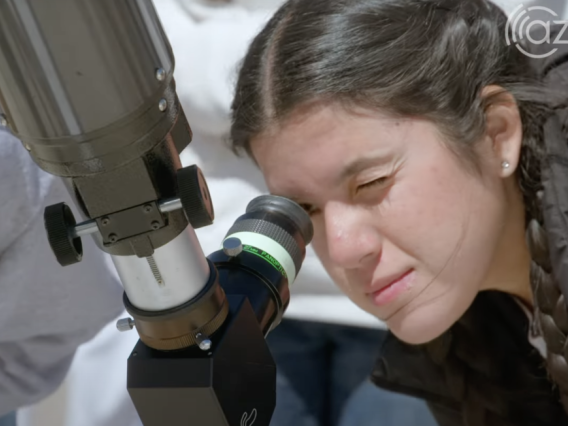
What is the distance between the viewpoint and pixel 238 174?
128 cm

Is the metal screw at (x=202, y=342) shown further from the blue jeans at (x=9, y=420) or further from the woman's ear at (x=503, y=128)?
the blue jeans at (x=9, y=420)

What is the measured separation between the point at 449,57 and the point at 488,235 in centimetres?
19

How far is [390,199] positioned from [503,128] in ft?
0.54

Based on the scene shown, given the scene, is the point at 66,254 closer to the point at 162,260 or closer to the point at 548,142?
the point at 162,260

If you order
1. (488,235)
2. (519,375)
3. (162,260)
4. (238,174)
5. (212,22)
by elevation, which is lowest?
(519,375)

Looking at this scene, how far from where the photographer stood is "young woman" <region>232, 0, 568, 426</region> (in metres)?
0.72

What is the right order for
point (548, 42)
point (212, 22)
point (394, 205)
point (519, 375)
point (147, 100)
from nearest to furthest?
1. point (147, 100)
2. point (394, 205)
3. point (548, 42)
4. point (519, 375)
5. point (212, 22)

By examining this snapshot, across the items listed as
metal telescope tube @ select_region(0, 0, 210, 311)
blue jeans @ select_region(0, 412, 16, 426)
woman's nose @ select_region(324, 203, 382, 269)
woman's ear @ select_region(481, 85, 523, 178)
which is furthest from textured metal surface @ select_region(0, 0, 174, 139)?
blue jeans @ select_region(0, 412, 16, 426)

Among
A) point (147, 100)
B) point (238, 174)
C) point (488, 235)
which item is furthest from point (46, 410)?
point (147, 100)

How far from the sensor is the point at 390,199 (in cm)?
72

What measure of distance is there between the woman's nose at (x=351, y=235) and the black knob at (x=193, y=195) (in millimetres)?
333

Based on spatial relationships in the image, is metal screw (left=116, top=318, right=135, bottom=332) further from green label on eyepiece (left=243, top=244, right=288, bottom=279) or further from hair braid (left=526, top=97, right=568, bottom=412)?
hair braid (left=526, top=97, right=568, bottom=412)

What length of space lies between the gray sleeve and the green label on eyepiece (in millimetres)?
177

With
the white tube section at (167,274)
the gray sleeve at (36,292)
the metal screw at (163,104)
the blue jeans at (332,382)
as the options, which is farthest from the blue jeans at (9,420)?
the metal screw at (163,104)
